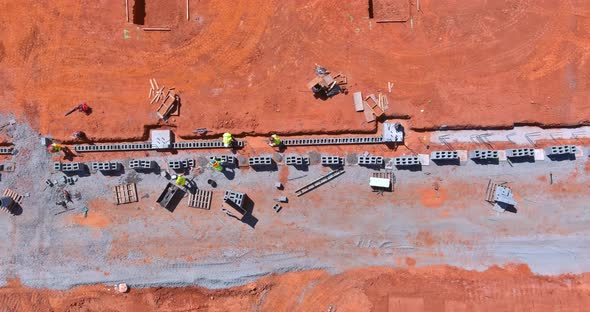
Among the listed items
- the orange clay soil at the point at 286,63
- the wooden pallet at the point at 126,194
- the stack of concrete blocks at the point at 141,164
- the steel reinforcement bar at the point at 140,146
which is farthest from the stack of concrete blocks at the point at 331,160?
the wooden pallet at the point at 126,194

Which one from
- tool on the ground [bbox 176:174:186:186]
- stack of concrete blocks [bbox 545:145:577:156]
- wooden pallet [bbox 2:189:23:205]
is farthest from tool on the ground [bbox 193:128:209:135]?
stack of concrete blocks [bbox 545:145:577:156]

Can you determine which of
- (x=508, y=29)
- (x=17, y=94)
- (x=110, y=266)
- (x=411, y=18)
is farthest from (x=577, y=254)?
(x=17, y=94)

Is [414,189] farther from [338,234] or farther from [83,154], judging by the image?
[83,154]

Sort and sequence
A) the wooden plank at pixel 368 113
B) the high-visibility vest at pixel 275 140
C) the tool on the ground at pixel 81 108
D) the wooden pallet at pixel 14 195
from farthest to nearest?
1. the wooden pallet at pixel 14 195
2. the tool on the ground at pixel 81 108
3. the wooden plank at pixel 368 113
4. the high-visibility vest at pixel 275 140

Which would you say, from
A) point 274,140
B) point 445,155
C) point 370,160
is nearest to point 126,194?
point 274,140

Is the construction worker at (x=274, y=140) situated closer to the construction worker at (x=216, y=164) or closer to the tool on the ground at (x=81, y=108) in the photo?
the construction worker at (x=216, y=164)
